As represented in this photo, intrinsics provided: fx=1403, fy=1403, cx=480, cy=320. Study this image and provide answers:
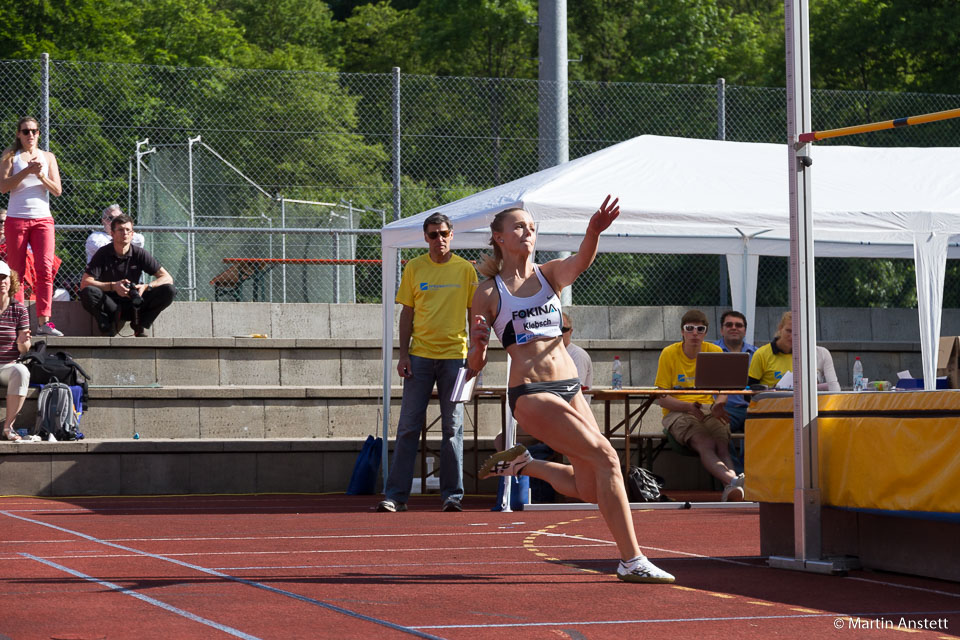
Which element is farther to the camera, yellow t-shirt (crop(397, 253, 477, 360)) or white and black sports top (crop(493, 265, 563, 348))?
yellow t-shirt (crop(397, 253, 477, 360))

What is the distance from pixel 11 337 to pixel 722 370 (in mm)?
6698

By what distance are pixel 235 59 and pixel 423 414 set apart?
47131 millimetres

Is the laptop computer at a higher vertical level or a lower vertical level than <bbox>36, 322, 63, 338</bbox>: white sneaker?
lower

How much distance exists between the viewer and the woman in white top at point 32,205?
46.2 feet

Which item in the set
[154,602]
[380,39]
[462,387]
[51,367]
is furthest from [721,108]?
[380,39]

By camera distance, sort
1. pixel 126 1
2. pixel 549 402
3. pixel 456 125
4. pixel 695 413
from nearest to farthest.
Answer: pixel 549 402 → pixel 695 413 → pixel 456 125 → pixel 126 1

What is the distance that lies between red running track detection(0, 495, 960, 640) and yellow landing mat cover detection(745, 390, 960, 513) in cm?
42

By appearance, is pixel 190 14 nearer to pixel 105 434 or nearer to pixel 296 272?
pixel 296 272

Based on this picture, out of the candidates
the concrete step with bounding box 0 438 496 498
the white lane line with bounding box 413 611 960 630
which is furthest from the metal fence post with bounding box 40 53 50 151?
the white lane line with bounding box 413 611 960 630

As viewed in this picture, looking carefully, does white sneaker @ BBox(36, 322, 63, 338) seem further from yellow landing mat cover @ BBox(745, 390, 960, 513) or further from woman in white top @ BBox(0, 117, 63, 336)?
yellow landing mat cover @ BBox(745, 390, 960, 513)

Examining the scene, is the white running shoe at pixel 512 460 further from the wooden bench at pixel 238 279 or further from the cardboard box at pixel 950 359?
the wooden bench at pixel 238 279

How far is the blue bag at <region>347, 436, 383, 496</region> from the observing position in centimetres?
1333

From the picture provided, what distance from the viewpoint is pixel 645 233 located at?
1429 cm

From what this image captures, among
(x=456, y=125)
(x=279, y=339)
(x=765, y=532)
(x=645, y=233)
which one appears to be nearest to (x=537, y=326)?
(x=765, y=532)
